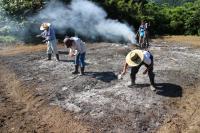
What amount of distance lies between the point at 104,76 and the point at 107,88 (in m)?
1.37

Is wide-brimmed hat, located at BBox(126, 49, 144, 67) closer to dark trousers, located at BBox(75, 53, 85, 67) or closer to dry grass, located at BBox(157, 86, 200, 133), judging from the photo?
dry grass, located at BBox(157, 86, 200, 133)

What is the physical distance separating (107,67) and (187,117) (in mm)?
5196

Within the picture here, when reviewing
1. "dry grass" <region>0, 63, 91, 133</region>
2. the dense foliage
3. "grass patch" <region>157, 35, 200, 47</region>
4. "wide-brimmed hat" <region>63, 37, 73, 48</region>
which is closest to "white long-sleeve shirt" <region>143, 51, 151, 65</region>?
"wide-brimmed hat" <region>63, 37, 73, 48</region>

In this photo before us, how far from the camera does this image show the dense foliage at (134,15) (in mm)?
22953

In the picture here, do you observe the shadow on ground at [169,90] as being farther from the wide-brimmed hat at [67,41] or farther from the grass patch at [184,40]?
the grass patch at [184,40]

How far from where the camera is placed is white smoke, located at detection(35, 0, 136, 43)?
23078 mm

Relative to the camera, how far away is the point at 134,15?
27.1m

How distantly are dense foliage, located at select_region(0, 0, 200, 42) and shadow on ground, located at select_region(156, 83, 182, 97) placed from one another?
37.6 ft

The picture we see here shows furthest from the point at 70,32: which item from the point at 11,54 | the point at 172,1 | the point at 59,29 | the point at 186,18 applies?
the point at 172,1

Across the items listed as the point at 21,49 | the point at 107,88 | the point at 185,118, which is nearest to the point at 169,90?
the point at 185,118

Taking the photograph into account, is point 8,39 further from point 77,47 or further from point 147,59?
point 147,59

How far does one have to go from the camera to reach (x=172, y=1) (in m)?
74.7

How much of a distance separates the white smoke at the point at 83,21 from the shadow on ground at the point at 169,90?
9.85 meters

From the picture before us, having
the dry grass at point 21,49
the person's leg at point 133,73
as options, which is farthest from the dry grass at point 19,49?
the person's leg at point 133,73
